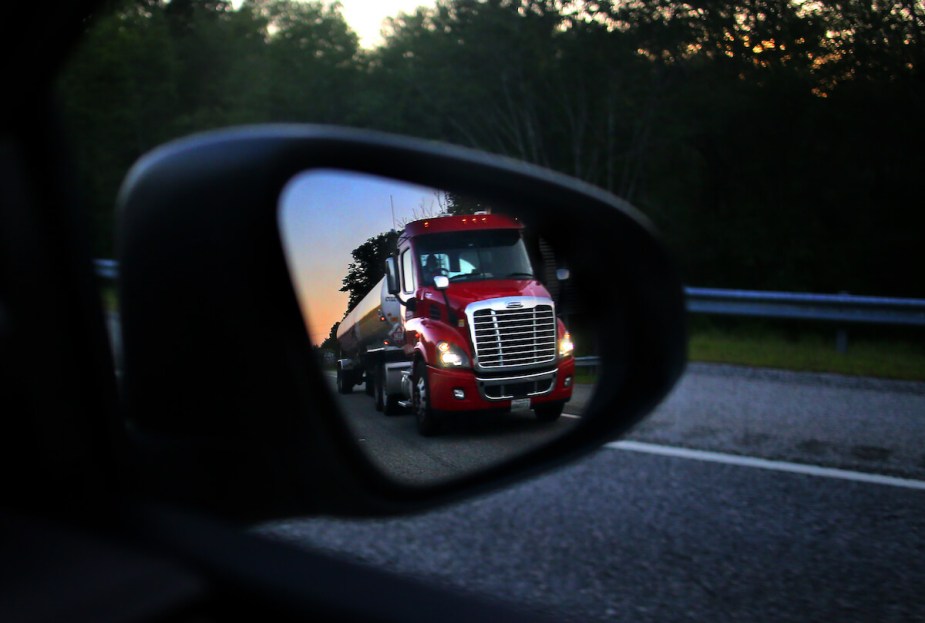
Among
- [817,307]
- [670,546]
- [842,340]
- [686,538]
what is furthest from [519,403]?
[842,340]

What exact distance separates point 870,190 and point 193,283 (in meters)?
16.7

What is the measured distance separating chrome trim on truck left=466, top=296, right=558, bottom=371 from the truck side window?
0.10 metres

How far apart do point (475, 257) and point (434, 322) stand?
10 centimetres

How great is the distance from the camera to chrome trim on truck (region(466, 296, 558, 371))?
1.19 meters

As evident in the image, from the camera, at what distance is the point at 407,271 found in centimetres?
114

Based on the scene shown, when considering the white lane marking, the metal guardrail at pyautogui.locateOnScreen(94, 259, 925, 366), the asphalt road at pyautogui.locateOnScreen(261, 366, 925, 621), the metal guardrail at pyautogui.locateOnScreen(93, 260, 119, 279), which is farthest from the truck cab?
the metal guardrail at pyautogui.locateOnScreen(94, 259, 925, 366)

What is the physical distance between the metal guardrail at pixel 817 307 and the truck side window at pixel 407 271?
8082 millimetres

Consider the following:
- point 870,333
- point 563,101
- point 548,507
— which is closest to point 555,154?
point 563,101

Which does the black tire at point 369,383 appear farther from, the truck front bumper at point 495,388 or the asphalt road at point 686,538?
the asphalt road at point 686,538

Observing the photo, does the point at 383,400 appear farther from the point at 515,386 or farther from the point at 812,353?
the point at 812,353

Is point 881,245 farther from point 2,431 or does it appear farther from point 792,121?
point 2,431

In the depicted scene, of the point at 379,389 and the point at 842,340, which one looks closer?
the point at 379,389

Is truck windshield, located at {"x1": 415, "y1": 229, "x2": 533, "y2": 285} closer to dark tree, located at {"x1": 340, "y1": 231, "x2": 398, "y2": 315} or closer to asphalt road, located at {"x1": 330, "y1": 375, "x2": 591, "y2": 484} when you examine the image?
dark tree, located at {"x1": 340, "y1": 231, "x2": 398, "y2": 315}

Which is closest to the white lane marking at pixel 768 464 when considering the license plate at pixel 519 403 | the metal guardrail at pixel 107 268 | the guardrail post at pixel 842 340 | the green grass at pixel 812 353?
the green grass at pixel 812 353
